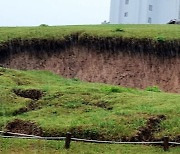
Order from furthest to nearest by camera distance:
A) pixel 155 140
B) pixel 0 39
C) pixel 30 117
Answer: pixel 0 39, pixel 30 117, pixel 155 140

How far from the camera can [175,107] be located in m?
14.7

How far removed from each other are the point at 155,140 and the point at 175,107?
2161 mm

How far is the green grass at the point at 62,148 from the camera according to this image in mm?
11828

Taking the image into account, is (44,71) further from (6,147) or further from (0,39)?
(6,147)

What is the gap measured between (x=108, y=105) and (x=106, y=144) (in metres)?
3.10

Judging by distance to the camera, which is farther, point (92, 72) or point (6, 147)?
point (92, 72)

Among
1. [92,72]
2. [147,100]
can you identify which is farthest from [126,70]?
[147,100]

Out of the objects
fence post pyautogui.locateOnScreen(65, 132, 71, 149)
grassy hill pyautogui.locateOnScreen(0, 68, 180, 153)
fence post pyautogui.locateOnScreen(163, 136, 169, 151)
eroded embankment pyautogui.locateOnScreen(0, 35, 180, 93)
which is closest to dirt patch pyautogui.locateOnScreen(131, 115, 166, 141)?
grassy hill pyautogui.locateOnScreen(0, 68, 180, 153)

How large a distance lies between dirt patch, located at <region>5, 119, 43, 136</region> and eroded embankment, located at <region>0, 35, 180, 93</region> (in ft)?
33.8

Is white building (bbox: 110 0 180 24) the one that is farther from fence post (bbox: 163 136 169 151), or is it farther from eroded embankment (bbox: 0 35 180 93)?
fence post (bbox: 163 136 169 151)

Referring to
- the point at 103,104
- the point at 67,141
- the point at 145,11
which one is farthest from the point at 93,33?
the point at 145,11

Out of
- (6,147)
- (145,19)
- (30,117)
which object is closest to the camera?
(6,147)

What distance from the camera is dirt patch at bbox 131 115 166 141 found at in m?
13.0

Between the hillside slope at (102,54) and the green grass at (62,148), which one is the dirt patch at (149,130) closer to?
the green grass at (62,148)
